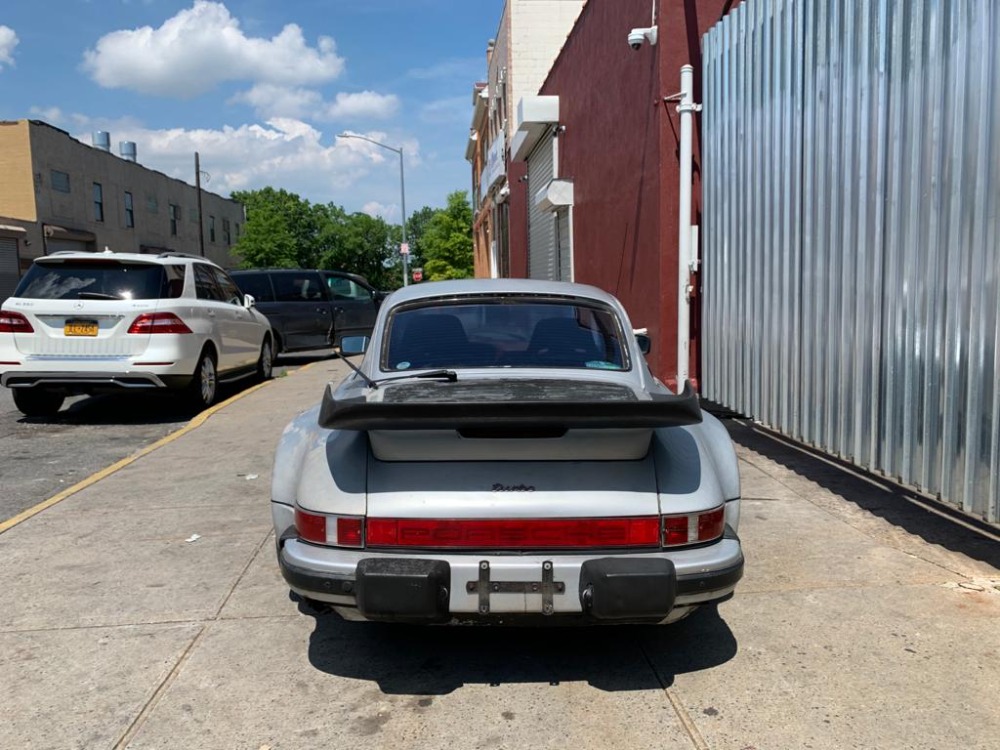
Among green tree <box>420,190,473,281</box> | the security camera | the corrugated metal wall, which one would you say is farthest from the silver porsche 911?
green tree <box>420,190,473,281</box>

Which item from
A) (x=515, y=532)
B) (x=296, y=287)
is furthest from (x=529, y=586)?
(x=296, y=287)

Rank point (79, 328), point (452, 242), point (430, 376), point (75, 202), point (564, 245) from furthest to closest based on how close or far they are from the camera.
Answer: point (452, 242) → point (75, 202) → point (564, 245) → point (79, 328) → point (430, 376)

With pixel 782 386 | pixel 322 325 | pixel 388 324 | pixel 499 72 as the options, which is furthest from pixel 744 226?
pixel 499 72

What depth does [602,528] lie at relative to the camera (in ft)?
9.50

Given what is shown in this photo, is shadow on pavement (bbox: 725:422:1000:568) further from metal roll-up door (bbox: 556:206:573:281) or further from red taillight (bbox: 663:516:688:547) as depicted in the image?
metal roll-up door (bbox: 556:206:573:281)

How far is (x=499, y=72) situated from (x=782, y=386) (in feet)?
82.3

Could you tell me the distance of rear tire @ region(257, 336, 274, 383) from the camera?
39.1 ft

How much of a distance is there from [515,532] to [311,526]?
0.75m

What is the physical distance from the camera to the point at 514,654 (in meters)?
3.45

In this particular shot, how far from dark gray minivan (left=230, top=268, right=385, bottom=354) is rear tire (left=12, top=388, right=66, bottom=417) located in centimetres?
532

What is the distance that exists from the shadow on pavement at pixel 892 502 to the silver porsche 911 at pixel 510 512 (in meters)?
2.34

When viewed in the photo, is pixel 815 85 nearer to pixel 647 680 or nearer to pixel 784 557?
pixel 784 557

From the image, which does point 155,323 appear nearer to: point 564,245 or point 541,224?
point 564,245

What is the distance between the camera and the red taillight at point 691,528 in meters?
2.93
